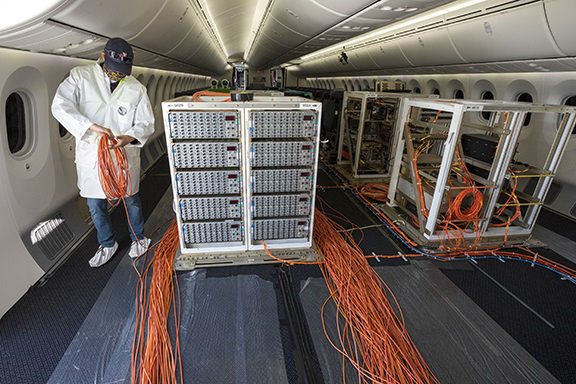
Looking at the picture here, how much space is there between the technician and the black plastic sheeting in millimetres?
960

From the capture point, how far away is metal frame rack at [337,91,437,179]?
20.3 feet

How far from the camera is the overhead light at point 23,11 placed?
1.87 meters

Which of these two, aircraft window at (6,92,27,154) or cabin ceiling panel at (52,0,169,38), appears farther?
aircraft window at (6,92,27,154)

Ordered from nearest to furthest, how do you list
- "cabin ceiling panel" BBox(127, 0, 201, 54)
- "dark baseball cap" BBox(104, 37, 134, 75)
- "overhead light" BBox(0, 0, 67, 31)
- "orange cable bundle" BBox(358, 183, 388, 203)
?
"overhead light" BBox(0, 0, 67, 31) → "dark baseball cap" BBox(104, 37, 134, 75) → "cabin ceiling panel" BBox(127, 0, 201, 54) → "orange cable bundle" BBox(358, 183, 388, 203)

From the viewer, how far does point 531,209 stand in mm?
4184

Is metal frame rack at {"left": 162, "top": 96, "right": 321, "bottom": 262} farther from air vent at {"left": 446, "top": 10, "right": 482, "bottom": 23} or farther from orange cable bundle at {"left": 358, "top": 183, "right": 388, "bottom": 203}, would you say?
air vent at {"left": 446, "top": 10, "right": 482, "bottom": 23}

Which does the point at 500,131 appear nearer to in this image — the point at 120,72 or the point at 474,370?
the point at 474,370

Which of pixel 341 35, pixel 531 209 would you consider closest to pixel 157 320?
pixel 341 35

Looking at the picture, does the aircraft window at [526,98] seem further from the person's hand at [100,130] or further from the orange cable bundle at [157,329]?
the person's hand at [100,130]

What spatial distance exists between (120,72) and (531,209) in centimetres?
535

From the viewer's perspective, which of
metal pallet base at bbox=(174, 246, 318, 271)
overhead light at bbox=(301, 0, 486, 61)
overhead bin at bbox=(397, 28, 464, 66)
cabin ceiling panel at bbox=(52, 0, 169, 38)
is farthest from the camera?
overhead bin at bbox=(397, 28, 464, 66)

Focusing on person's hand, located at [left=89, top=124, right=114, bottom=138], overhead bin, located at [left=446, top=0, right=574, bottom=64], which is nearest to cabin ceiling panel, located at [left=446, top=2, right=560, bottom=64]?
overhead bin, located at [left=446, top=0, right=574, bottom=64]

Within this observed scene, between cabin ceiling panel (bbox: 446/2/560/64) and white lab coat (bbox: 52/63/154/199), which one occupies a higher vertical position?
cabin ceiling panel (bbox: 446/2/560/64)

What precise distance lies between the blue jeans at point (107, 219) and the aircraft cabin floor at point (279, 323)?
10.8 inches
